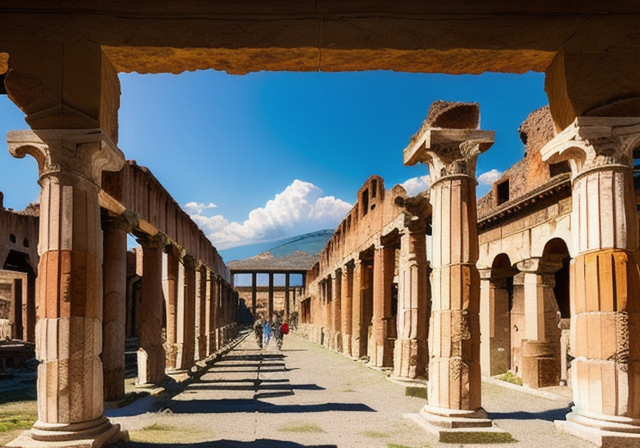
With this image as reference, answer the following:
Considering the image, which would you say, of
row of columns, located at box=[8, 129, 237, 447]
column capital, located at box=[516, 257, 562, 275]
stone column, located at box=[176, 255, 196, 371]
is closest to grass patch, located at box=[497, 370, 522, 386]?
column capital, located at box=[516, 257, 562, 275]

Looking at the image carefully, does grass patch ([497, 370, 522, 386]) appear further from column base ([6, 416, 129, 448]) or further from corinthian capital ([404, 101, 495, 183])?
column base ([6, 416, 129, 448])

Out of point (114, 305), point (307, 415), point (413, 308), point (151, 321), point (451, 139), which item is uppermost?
point (451, 139)

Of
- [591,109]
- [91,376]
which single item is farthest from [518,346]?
[91,376]

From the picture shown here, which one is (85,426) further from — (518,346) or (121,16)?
(518,346)

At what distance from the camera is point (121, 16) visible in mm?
6020

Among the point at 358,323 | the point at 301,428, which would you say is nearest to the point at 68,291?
the point at 301,428

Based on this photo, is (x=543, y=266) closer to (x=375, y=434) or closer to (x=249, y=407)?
(x=249, y=407)

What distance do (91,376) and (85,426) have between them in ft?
1.57

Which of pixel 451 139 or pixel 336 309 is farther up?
pixel 451 139

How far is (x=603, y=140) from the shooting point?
6.22m

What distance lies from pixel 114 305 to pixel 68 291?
4.73 metres

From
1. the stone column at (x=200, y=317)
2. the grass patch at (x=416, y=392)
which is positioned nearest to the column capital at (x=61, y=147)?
the grass patch at (x=416, y=392)

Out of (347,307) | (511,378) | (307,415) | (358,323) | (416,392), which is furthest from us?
(347,307)

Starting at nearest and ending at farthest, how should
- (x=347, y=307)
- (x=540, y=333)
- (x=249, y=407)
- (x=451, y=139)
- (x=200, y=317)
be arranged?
(x=451, y=139) → (x=249, y=407) → (x=540, y=333) → (x=200, y=317) → (x=347, y=307)
